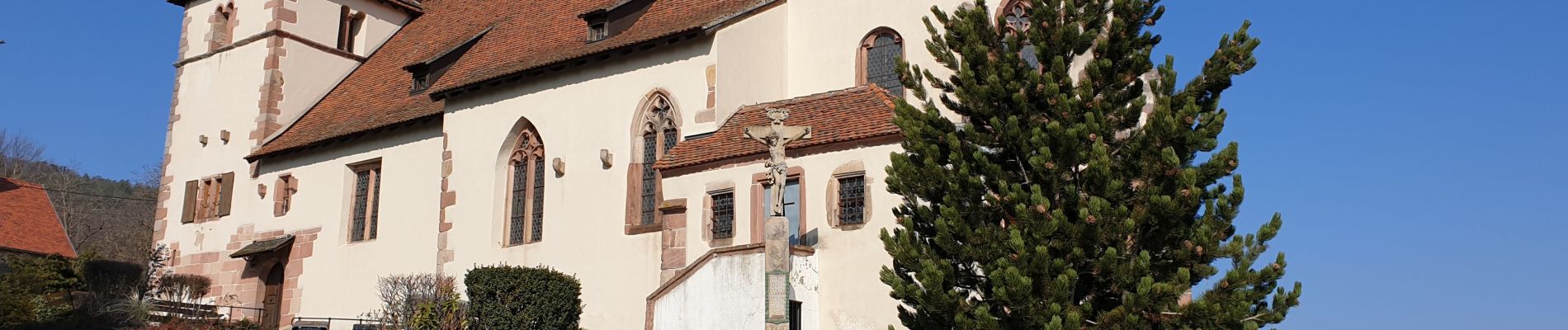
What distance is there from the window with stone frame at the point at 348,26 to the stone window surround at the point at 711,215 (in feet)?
49.7

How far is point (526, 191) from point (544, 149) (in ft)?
2.56

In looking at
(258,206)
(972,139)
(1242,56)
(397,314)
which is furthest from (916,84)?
(258,206)

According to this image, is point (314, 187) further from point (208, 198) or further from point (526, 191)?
point (526, 191)

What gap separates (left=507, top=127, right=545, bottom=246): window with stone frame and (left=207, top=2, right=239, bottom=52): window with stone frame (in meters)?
11.1

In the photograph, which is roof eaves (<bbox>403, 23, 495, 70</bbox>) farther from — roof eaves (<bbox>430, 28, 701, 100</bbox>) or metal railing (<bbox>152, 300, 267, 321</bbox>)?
metal railing (<bbox>152, 300, 267, 321</bbox>)

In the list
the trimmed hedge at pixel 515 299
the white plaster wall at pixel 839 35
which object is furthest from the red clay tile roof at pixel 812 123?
the trimmed hedge at pixel 515 299

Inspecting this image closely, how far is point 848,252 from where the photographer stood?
1605 cm

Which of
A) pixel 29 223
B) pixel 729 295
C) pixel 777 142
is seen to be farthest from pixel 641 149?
pixel 29 223

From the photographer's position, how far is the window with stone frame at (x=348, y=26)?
30.0 m

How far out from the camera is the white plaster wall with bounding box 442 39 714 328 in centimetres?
1953

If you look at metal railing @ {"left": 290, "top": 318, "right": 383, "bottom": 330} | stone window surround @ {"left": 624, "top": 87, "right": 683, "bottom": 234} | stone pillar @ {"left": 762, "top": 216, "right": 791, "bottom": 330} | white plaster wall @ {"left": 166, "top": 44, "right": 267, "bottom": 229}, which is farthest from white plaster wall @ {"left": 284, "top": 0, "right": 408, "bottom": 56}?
stone pillar @ {"left": 762, "top": 216, "right": 791, "bottom": 330}

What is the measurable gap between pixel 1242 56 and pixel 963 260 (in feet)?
9.46

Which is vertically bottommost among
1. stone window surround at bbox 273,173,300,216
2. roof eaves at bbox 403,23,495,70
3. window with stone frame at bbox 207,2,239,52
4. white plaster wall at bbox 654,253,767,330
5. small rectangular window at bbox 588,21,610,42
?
white plaster wall at bbox 654,253,767,330

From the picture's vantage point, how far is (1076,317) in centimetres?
1053
